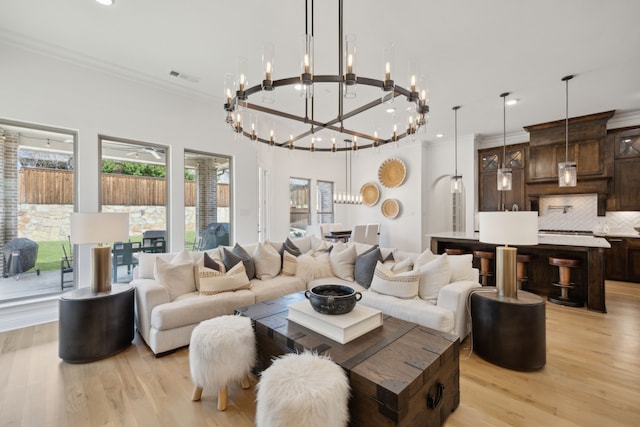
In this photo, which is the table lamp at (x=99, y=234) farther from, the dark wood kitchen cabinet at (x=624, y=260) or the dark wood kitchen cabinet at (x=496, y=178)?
the dark wood kitchen cabinet at (x=624, y=260)

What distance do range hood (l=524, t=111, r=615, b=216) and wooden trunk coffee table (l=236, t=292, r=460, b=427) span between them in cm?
563

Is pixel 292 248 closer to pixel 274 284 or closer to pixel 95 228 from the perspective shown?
pixel 274 284

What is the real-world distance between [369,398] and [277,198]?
535cm

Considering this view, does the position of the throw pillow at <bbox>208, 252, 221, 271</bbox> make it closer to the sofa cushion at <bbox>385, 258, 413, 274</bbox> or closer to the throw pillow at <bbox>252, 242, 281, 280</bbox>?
the throw pillow at <bbox>252, 242, 281, 280</bbox>

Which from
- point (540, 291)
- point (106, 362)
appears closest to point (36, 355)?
point (106, 362)

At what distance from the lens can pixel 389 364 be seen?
1493 millimetres

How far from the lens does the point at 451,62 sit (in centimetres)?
343

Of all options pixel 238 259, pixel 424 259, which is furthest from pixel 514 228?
pixel 238 259

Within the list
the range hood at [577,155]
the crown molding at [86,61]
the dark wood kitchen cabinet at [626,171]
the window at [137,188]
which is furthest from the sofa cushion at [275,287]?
the dark wood kitchen cabinet at [626,171]

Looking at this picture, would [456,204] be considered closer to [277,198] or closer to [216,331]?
[277,198]

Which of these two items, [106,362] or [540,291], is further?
[540,291]

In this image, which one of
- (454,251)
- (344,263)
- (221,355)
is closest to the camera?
(221,355)

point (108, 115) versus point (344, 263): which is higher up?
point (108, 115)

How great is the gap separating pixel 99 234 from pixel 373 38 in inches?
135
